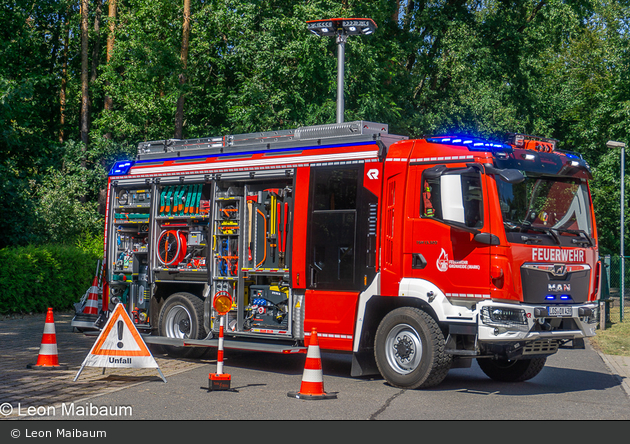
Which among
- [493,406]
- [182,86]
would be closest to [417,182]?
[493,406]

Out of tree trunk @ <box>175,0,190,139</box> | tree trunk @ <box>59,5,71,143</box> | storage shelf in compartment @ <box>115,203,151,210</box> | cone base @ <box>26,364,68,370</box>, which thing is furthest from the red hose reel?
tree trunk @ <box>59,5,71,143</box>

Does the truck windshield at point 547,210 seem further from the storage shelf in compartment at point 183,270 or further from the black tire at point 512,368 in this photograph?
the storage shelf in compartment at point 183,270

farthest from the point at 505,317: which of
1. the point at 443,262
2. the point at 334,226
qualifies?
the point at 334,226

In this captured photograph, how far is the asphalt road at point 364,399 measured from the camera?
26.8 feet

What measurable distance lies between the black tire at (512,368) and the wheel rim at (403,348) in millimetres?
1677

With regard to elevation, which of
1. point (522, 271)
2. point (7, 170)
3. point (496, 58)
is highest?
point (496, 58)

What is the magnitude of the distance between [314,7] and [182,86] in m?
6.76

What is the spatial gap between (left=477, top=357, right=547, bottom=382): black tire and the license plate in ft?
4.71

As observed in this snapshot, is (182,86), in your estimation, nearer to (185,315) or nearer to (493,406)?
(185,315)

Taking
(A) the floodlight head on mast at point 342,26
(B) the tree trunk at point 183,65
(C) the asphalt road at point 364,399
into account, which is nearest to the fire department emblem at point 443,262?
(C) the asphalt road at point 364,399

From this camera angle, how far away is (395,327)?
33.3 feet

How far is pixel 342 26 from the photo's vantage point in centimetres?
1677

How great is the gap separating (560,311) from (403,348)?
203cm

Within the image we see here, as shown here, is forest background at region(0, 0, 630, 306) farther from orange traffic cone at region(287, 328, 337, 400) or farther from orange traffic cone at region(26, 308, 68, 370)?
orange traffic cone at region(287, 328, 337, 400)
